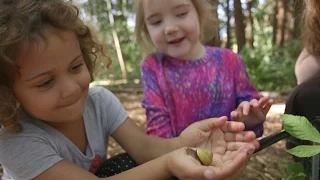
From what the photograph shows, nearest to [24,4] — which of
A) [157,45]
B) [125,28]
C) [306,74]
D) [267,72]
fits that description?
[157,45]

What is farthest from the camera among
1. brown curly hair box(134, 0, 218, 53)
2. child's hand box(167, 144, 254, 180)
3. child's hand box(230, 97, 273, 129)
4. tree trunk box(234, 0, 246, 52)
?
tree trunk box(234, 0, 246, 52)

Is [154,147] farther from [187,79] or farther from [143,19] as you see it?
[143,19]

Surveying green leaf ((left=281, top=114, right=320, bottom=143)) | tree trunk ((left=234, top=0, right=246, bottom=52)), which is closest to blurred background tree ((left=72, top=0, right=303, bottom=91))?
tree trunk ((left=234, top=0, right=246, bottom=52))

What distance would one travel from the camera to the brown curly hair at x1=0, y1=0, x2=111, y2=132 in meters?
0.97

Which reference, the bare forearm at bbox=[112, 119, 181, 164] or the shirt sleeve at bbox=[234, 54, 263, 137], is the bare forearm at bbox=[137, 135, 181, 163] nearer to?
the bare forearm at bbox=[112, 119, 181, 164]

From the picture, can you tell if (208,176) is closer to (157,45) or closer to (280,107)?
(157,45)

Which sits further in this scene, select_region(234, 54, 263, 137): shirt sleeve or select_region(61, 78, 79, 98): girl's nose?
select_region(234, 54, 263, 137): shirt sleeve

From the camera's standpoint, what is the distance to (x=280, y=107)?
12.7 feet

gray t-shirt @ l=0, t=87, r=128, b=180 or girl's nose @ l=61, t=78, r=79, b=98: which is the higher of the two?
girl's nose @ l=61, t=78, r=79, b=98

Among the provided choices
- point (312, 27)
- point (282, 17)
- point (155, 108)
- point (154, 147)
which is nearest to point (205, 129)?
point (154, 147)

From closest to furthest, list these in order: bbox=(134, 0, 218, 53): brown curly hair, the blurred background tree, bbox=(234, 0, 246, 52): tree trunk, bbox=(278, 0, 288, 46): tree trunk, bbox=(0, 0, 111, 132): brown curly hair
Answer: bbox=(0, 0, 111, 132): brown curly hair → bbox=(134, 0, 218, 53): brown curly hair → bbox=(234, 0, 246, 52): tree trunk → the blurred background tree → bbox=(278, 0, 288, 46): tree trunk

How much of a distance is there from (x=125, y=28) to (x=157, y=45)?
9492 mm

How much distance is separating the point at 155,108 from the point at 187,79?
6.9 inches

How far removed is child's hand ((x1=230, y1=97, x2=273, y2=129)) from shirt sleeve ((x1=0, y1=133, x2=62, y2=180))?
57cm
